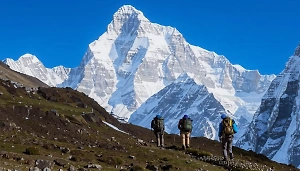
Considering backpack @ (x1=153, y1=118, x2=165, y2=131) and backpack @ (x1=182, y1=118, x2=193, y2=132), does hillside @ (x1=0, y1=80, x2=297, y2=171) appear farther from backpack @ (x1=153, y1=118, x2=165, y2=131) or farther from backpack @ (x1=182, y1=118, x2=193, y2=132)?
backpack @ (x1=153, y1=118, x2=165, y2=131)

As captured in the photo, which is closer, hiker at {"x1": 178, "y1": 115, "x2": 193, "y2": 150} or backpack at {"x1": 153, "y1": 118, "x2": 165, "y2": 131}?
hiker at {"x1": 178, "y1": 115, "x2": 193, "y2": 150}

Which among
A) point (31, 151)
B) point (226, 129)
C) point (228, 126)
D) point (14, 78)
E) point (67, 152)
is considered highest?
point (14, 78)

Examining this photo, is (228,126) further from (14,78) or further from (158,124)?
(14,78)

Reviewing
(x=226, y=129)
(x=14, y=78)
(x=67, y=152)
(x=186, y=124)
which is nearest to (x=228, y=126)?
(x=226, y=129)

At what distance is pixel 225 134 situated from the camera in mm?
35438

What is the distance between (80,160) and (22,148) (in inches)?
172

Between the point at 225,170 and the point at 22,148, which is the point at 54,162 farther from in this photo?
the point at 225,170

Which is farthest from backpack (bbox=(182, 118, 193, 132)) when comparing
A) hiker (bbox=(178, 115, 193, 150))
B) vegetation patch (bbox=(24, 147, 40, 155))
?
vegetation patch (bbox=(24, 147, 40, 155))

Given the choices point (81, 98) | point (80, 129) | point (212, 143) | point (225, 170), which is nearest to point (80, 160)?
point (225, 170)

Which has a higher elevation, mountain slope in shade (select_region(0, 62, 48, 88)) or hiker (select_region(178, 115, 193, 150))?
mountain slope in shade (select_region(0, 62, 48, 88))

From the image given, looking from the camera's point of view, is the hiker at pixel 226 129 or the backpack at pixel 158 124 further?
the backpack at pixel 158 124

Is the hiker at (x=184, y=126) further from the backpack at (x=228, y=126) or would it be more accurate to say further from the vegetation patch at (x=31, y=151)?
the vegetation patch at (x=31, y=151)

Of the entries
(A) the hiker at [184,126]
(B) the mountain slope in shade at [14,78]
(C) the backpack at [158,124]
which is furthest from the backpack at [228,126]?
(B) the mountain slope in shade at [14,78]

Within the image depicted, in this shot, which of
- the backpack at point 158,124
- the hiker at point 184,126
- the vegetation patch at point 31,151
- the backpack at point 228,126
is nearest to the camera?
the vegetation patch at point 31,151
